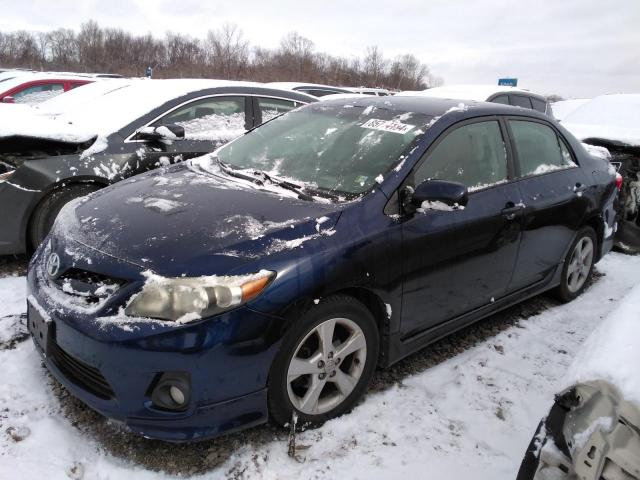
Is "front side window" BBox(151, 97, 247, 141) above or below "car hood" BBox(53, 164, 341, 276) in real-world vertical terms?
above

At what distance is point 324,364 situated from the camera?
7.89ft

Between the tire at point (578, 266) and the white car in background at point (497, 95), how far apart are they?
3.79 meters

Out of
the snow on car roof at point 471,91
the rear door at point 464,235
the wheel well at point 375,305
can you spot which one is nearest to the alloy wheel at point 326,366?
the wheel well at point 375,305

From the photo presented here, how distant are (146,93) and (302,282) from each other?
3.37 meters

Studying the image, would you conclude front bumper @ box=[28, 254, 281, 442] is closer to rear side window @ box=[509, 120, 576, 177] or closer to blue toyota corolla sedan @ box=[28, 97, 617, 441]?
blue toyota corolla sedan @ box=[28, 97, 617, 441]

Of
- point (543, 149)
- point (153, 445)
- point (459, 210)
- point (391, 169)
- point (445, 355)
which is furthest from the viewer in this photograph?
point (543, 149)

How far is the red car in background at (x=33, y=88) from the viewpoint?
912 cm

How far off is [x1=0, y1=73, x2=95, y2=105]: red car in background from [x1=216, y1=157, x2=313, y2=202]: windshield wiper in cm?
728

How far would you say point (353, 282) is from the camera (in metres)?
2.40

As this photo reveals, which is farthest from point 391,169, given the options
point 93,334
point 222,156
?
point 93,334

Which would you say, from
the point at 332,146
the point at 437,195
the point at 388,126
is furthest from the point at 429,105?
the point at 437,195

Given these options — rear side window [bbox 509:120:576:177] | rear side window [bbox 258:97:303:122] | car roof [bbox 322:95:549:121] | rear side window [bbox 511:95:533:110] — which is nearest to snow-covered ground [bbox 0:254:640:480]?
rear side window [bbox 509:120:576:177]

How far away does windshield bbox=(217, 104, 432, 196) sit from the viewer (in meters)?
2.79

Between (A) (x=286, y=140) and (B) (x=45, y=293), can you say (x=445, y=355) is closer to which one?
(A) (x=286, y=140)
